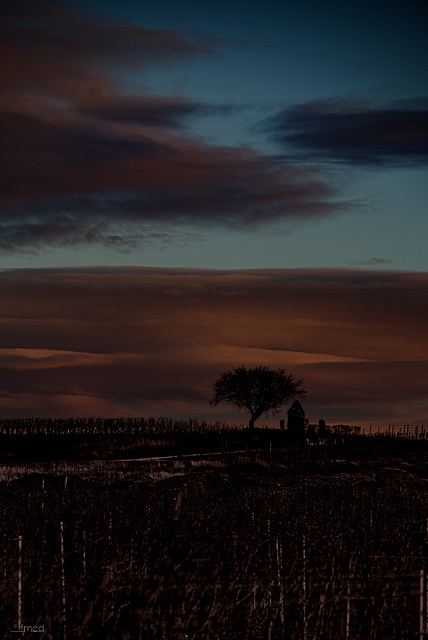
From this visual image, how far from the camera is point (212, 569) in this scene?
1436 cm

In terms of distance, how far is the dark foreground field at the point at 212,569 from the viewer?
10633mm

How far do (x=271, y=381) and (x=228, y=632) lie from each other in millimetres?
83142

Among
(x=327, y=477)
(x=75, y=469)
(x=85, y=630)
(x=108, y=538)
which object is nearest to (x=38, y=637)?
(x=85, y=630)

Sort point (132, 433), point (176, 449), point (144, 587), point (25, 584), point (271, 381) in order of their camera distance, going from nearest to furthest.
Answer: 1. point (144, 587)
2. point (25, 584)
3. point (176, 449)
4. point (132, 433)
5. point (271, 381)

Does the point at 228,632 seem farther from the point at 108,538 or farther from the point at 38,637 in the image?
the point at 108,538

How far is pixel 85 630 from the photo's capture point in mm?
9453

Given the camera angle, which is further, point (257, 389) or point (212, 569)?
point (257, 389)

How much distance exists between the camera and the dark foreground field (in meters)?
10.6

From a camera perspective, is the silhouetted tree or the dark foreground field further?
the silhouetted tree

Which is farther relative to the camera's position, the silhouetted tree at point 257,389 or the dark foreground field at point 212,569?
the silhouetted tree at point 257,389

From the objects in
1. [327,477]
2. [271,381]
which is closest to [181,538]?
[327,477]

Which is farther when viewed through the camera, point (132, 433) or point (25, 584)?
point (132, 433)

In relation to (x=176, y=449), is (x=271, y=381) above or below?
above

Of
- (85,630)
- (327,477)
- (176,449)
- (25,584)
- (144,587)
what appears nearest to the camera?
(85,630)
